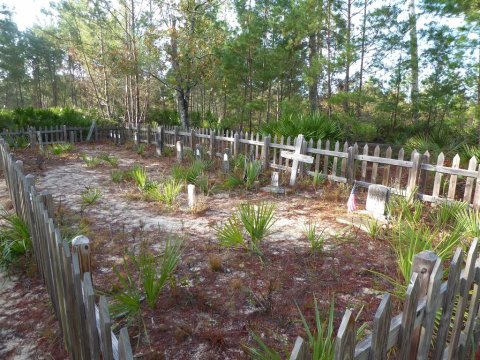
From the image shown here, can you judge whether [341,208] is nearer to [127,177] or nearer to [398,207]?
[398,207]

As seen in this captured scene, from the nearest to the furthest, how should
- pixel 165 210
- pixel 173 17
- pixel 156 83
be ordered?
pixel 165 210 < pixel 173 17 < pixel 156 83

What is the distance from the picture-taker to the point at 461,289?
181cm

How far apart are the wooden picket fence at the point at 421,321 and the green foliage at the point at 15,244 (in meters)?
3.45

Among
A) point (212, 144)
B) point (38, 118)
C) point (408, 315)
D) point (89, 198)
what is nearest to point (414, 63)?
point (212, 144)

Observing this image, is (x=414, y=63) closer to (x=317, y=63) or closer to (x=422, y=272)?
(x=317, y=63)

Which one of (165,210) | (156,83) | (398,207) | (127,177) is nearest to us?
(398,207)

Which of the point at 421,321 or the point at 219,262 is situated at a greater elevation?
the point at 421,321

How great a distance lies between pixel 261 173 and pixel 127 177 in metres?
3.07

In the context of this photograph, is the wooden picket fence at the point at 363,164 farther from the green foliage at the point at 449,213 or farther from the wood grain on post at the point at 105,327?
the wood grain on post at the point at 105,327

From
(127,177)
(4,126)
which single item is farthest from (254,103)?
(4,126)

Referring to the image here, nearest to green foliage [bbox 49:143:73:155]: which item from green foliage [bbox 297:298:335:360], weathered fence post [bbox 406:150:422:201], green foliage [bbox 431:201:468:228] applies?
weathered fence post [bbox 406:150:422:201]

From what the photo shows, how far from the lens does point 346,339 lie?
1138 mm

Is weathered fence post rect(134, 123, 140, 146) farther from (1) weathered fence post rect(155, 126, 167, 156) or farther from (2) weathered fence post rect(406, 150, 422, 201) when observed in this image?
(2) weathered fence post rect(406, 150, 422, 201)

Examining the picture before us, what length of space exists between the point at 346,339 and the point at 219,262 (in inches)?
89.6
